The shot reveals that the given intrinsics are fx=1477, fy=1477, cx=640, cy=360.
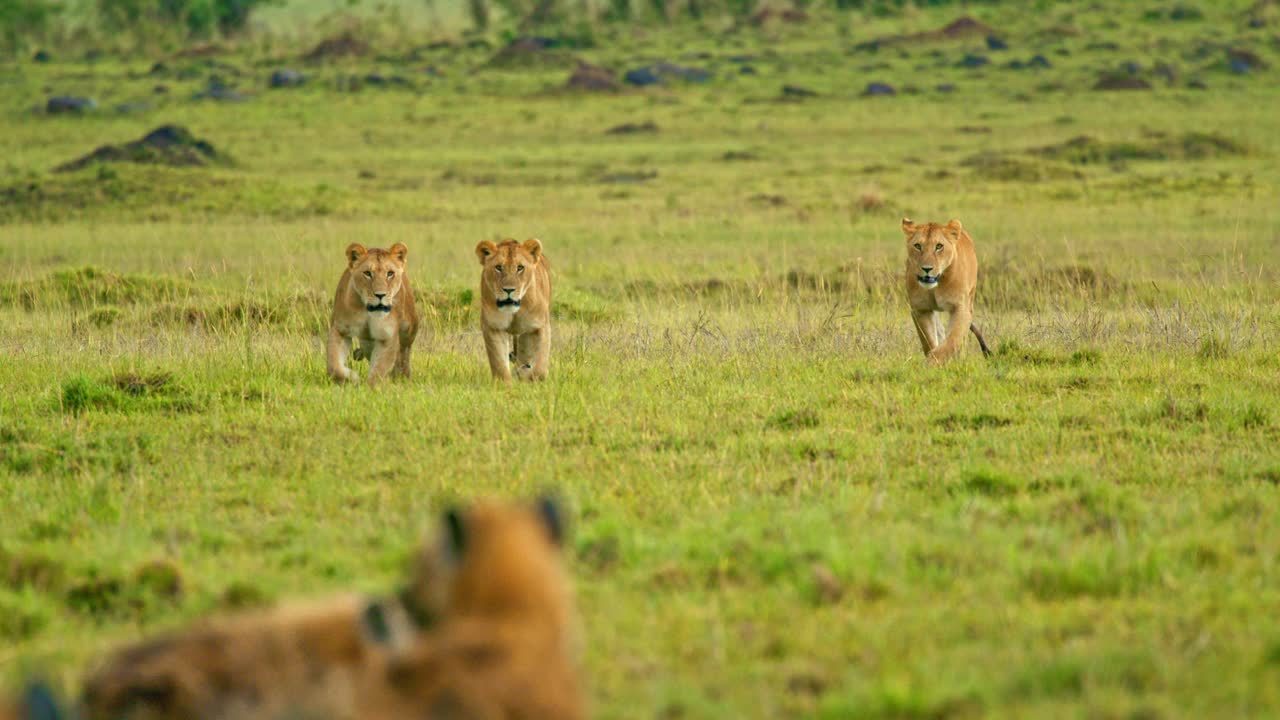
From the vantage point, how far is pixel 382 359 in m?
9.80

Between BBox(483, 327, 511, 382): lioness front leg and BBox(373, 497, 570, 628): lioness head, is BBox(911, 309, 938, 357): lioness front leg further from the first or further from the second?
BBox(373, 497, 570, 628): lioness head

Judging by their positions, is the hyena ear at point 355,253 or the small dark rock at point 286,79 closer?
the hyena ear at point 355,253

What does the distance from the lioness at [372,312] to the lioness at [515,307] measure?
566mm

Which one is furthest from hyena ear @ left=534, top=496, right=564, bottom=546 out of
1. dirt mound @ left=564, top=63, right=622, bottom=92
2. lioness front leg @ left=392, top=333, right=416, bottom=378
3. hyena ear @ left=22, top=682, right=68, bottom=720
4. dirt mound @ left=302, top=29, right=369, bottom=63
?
dirt mound @ left=302, top=29, right=369, bottom=63

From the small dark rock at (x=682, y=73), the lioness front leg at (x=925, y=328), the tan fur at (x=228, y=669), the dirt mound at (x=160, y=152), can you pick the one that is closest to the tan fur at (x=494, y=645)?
the tan fur at (x=228, y=669)

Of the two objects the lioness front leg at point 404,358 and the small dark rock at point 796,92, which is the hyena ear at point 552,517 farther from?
the small dark rock at point 796,92

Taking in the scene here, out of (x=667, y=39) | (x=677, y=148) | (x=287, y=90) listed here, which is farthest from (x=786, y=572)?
(x=667, y=39)

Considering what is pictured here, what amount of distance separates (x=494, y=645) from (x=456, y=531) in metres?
0.25

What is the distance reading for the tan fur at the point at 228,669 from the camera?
3180 millimetres

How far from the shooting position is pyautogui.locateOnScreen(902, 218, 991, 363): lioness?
1049 centimetres

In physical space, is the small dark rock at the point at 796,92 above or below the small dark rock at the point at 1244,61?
below

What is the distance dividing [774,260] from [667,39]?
53.0m

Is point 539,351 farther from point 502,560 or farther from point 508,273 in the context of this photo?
point 502,560

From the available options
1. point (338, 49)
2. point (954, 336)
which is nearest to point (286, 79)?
point (338, 49)
